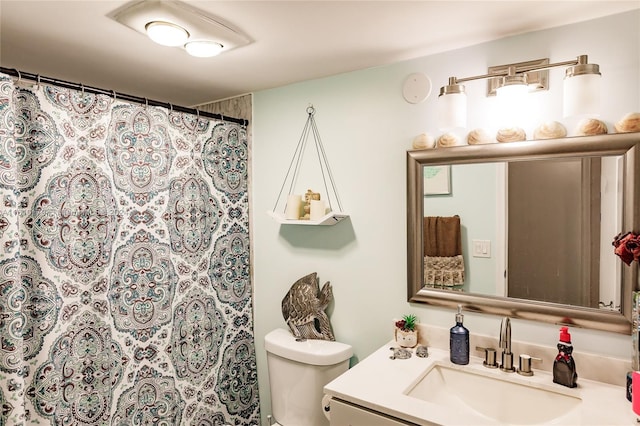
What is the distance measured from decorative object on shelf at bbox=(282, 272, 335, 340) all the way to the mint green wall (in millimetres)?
60

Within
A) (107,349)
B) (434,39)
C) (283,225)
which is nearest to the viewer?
(434,39)

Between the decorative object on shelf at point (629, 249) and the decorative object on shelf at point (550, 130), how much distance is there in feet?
1.38

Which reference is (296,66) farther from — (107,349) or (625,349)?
(625,349)

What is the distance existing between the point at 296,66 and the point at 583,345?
5.57 feet

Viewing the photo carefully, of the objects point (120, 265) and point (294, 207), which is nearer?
point (120, 265)

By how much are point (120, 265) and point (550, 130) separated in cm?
188

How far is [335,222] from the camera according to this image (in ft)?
6.93

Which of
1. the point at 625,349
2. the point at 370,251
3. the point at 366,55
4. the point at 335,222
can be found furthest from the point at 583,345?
the point at 366,55

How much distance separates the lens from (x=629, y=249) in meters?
1.29

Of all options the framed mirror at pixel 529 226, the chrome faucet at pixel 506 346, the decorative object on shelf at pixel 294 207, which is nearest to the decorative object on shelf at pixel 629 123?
the framed mirror at pixel 529 226

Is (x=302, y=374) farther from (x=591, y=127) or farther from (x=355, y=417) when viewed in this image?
(x=591, y=127)

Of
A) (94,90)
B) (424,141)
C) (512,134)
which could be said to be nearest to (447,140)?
(424,141)

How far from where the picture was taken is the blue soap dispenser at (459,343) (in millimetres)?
1611

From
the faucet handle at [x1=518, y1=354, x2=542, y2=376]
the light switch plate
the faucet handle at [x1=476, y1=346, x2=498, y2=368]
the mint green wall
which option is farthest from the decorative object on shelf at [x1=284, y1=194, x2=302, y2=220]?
the faucet handle at [x1=518, y1=354, x2=542, y2=376]
